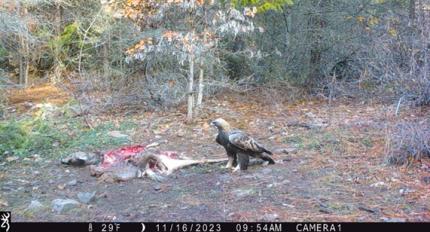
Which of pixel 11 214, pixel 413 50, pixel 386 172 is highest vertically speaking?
pixel 413 50

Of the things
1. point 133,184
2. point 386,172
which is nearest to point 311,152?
point 386,172

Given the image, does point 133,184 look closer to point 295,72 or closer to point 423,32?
point 423,32

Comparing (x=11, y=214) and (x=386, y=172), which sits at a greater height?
(x=386, y=172)

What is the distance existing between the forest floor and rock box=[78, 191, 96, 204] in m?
0.06

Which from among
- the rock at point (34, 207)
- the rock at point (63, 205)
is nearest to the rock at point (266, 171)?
the rock at point (63, 205)

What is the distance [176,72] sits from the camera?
10.7 metres

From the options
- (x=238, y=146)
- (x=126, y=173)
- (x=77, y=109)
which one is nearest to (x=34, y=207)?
(x=126, y=173)

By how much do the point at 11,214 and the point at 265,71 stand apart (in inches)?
316

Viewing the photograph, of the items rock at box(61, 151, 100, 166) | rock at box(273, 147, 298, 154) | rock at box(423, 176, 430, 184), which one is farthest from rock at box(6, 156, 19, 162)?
rock at box(423, 176, 430, 184)

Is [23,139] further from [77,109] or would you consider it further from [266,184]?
[266,184]

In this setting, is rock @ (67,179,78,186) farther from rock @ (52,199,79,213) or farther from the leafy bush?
the leafy bush

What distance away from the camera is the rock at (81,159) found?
22.2 ft
